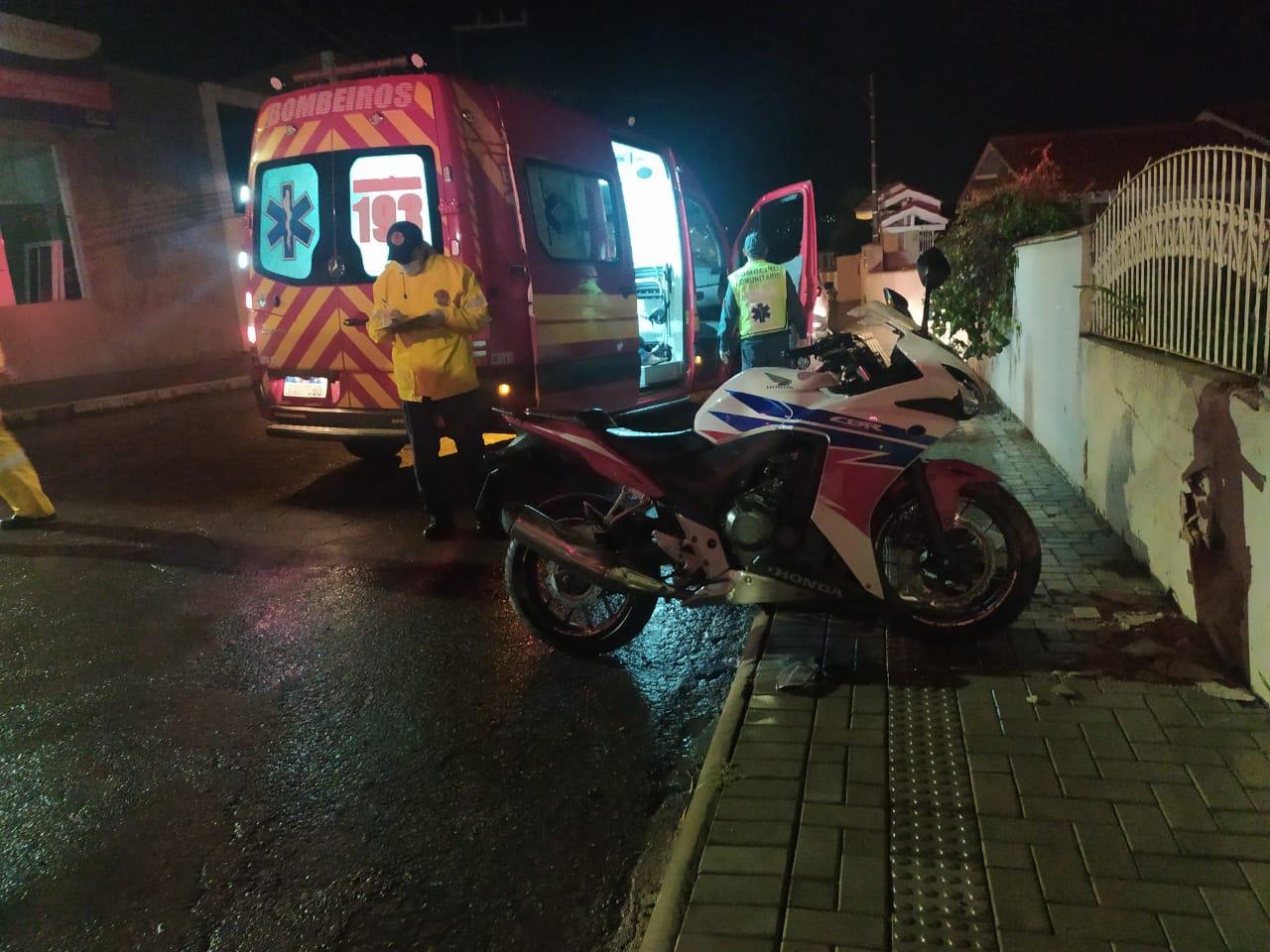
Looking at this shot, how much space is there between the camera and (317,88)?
6648 millimetres

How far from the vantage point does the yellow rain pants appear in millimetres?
6492

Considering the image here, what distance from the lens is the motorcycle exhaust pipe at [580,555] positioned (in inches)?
156

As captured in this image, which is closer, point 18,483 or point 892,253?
point 18,483

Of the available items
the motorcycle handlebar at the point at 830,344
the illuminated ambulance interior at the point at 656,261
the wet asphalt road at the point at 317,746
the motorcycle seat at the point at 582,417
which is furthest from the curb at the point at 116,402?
the motorcycle handlebar at the point at 830,344

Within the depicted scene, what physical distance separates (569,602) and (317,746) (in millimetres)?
1181

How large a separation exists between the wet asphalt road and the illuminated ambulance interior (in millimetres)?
3749

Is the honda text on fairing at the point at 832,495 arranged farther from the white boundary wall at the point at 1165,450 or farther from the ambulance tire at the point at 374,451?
the ambulance tire at the point at 374,451

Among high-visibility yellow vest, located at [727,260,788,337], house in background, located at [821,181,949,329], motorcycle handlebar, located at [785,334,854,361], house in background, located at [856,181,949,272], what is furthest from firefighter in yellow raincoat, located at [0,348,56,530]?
house in background, located at [856,181,949,272]

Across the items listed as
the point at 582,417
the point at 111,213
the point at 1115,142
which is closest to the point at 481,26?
the point at 111,213

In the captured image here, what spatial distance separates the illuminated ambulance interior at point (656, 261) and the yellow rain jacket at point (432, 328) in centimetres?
297

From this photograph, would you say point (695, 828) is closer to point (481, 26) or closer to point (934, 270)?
point (934, 270)

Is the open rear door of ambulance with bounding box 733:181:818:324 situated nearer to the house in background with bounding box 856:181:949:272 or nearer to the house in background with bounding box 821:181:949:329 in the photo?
the house in background with bounding box 821:181:949:329

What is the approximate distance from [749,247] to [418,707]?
5094mm

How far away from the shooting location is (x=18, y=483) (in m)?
6.53
